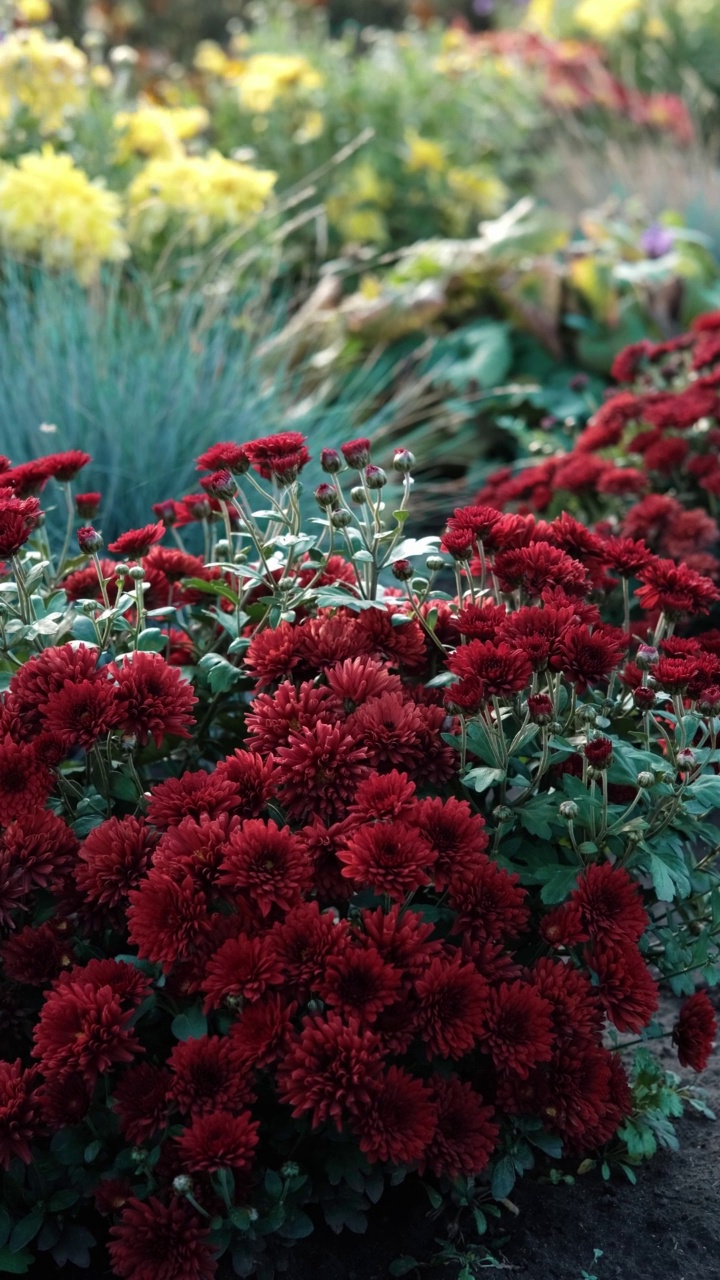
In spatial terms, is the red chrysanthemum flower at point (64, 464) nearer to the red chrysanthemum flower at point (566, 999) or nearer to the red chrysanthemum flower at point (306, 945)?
the red chrysanthemum flower at point (306, 945)

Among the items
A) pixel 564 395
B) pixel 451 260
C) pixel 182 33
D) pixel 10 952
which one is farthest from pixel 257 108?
pixel 182 33

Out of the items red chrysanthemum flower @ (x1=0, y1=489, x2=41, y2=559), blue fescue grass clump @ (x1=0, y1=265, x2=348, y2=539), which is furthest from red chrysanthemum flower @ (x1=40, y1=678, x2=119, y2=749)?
blue fescue grass clump @ (x1=0, y1=265, x2=348, y2=539)

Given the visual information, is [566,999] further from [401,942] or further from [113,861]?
[113,861]

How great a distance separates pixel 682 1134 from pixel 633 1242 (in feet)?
0.91

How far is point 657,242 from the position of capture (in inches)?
192

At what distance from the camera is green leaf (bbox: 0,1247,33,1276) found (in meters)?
1.48

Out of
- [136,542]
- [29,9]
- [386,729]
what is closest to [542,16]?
[29,9]

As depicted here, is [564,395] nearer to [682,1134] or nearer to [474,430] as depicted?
[474,430]

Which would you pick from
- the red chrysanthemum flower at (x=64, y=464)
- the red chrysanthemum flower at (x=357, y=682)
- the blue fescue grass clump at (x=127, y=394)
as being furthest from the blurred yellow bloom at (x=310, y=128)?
the red chrysanthemum flower at (x=357, y=682)

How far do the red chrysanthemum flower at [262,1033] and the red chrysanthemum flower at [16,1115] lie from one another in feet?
0.83

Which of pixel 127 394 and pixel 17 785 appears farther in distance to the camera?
pixel 127 394

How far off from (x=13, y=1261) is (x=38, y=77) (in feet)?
13.3

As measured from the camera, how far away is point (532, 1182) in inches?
70.5

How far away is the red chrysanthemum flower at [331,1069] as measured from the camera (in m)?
1.36
